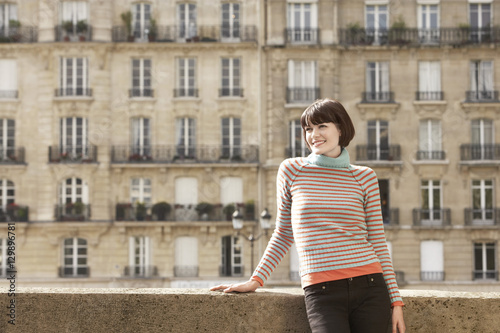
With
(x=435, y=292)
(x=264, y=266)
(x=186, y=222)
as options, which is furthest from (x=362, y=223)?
(x=186, y=222)

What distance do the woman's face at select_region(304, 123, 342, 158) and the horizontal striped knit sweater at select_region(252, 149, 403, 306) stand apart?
5cm

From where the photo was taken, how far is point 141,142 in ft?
103

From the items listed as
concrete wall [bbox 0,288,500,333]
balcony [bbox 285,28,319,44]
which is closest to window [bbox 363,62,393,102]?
balcony [bbox 285,28,319,44]

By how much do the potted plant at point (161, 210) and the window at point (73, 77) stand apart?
5500 millimetres

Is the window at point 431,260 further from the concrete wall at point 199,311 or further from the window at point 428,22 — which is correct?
the concrete wall at point 199,311

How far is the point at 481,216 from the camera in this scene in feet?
101

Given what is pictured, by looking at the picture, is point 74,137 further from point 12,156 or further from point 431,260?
point 431,260

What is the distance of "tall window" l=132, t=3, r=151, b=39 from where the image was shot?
103 ft

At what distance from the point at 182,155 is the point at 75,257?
605 centimetres

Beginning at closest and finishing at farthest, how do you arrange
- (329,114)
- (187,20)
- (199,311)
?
(329,114) < (199,311) < (187,20)

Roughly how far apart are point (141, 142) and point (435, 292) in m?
26.7

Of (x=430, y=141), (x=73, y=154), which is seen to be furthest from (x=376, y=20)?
(x=73, y=154)

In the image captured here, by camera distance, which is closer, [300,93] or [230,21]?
[300,93]

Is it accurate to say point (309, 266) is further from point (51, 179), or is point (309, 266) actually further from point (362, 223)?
point (51, 179)
